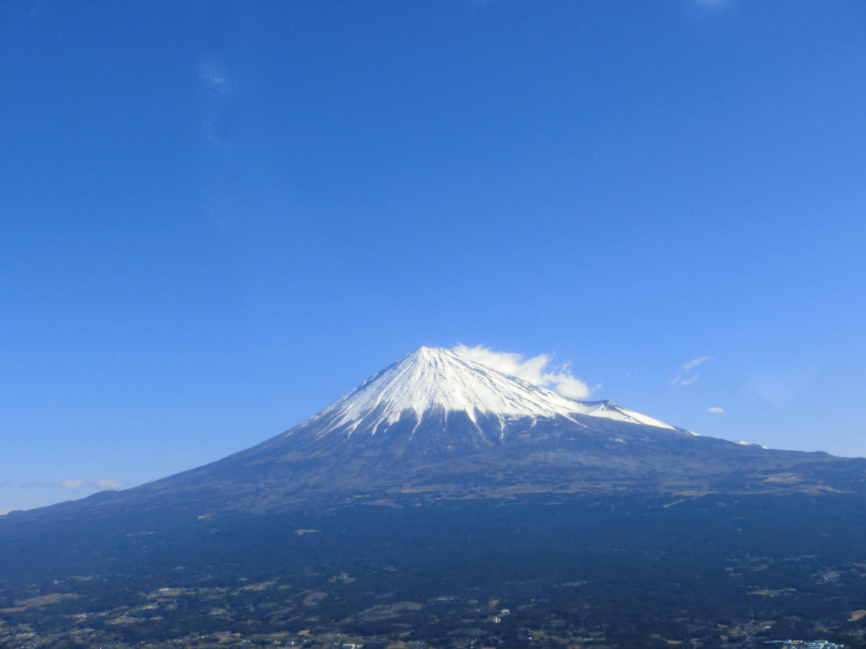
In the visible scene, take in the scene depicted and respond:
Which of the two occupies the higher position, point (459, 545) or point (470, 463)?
point (470, 463)

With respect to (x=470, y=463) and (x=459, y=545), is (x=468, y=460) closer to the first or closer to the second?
(x=470, y=463)

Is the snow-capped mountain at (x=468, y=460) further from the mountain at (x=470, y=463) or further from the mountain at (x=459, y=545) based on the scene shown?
the mountain at (x=459, y=545)


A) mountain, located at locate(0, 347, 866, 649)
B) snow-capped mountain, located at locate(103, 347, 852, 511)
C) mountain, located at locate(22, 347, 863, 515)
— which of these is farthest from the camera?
snow-capped mountain, located at locate(103, 347, 852, 511)

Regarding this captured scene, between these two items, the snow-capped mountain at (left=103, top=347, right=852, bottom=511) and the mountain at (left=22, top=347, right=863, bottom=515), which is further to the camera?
the snow-capped mountain at (left=103, top=347, right=852, bottom=511)

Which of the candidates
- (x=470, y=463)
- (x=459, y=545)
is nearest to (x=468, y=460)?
(x=470, y=463)

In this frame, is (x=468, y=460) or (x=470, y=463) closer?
(x=470, y=463)

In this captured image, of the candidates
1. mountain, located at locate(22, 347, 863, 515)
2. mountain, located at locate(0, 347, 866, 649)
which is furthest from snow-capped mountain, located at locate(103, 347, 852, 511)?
mountain, located at locate(0, 347, 866, 649)

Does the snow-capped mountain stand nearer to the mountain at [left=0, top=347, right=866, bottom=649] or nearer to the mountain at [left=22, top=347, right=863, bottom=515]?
the mountain at [left=22, top=347, right=863, bottom=515]

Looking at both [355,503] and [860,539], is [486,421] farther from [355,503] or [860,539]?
[860,539]
